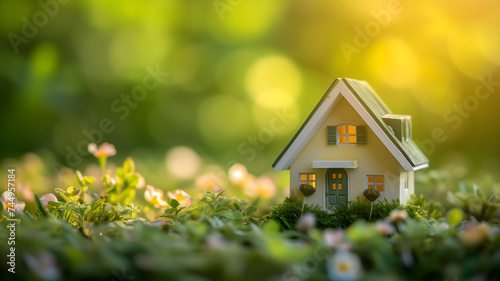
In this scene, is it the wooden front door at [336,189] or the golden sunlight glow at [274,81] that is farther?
the golden sunlight glow at [274,81]

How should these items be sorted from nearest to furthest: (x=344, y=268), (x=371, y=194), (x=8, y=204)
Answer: (x=344, y=268) → (x=8, y=204) → (x=371, y=194)

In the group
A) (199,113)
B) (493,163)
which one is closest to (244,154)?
(199,113)

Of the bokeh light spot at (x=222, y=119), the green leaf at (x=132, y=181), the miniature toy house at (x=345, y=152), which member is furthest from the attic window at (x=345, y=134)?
the bokeh light spot at (x=222, y=119)

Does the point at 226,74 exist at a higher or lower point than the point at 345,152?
higher

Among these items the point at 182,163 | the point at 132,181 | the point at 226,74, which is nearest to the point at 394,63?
the point at 226,74

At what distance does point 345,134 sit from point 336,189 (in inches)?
11.7

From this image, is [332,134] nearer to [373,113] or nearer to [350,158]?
[350,158]

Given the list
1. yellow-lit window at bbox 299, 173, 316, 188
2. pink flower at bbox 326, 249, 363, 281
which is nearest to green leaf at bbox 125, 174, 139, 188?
yellow-lit window at bbox 299, 173, 316, 188

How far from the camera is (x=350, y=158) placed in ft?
8.39

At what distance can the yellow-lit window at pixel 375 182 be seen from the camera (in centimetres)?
250

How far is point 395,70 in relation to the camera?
16.6 ft

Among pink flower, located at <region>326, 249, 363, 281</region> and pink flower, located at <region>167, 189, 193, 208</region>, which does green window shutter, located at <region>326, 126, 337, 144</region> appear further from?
pink flower, located at <region>326, 249, 363, 281</region>

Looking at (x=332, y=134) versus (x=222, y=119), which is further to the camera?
(x=222, y=119)

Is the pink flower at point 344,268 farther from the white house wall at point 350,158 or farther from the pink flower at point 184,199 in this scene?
the pink flower at point 184,199
